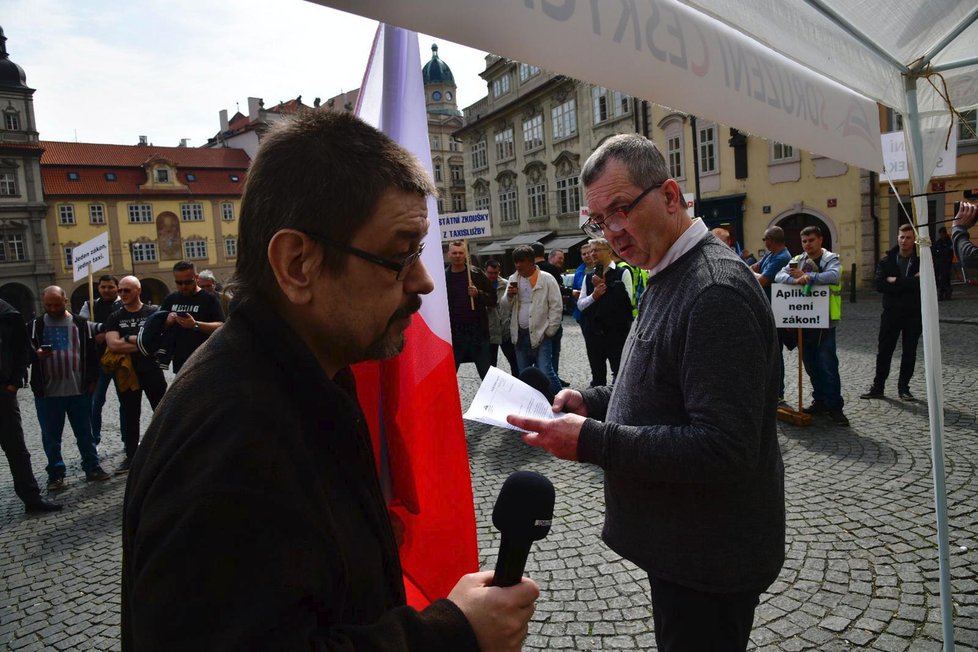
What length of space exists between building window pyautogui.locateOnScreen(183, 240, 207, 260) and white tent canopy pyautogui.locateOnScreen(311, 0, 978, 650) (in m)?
56.4

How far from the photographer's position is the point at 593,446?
1.62m

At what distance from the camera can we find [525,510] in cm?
116

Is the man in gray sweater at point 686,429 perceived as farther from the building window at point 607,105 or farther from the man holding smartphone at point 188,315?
the building window at point 607,105

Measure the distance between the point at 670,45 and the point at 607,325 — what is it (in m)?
5.59

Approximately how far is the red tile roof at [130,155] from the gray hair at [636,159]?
2091 inches

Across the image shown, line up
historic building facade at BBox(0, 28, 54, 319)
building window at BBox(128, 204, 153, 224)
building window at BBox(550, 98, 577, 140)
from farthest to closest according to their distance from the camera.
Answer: building window at BBox(128, 204, 153, 224) → historic building facade at BBox(0, 28, 54, 319) → building window at BBox(550, 98, 577, 140)

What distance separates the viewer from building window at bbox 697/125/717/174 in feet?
74.0

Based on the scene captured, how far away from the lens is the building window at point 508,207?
119ft

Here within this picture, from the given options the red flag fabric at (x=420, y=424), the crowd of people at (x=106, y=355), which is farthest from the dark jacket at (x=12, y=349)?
the red flag fabric at (x=420, y=424)

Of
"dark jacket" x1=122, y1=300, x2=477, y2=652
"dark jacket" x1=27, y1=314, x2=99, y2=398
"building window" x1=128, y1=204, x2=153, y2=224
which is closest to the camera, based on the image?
"dark jacket" x1=122, y1=300, x2=477, y2=652

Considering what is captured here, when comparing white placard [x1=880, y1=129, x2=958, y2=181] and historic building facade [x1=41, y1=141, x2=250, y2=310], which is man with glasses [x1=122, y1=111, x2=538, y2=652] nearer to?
white placard [x1=880, y1=129, x2=958, y2=181]

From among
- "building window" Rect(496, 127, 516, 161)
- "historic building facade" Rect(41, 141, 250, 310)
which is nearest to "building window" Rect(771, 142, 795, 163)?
"building window" Rect(496, 127, 516, 161)

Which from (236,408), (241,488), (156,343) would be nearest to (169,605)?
(241,488)

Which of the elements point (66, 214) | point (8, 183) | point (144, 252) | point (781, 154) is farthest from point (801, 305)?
point (66, 214)
